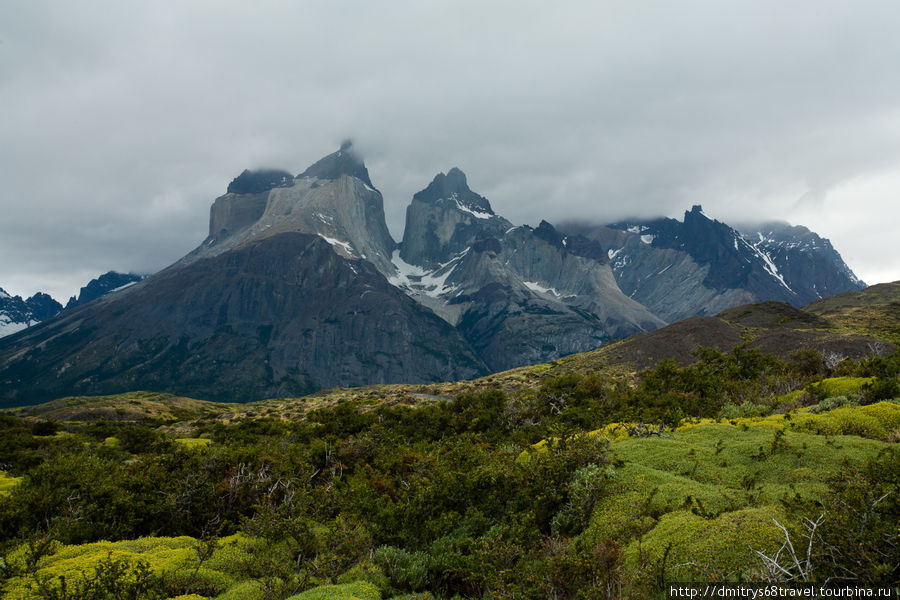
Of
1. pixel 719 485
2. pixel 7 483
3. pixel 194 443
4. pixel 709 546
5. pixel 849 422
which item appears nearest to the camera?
pixel 709 546

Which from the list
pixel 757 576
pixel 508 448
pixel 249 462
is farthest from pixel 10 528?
pixel 757 576

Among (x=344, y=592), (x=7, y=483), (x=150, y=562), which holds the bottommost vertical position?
(x=344, y=592)

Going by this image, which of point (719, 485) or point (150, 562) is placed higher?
point (719, 485)

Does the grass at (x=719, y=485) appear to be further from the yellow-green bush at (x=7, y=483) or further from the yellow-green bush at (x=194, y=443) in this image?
the yellow-green bush at (x=194, y=443)

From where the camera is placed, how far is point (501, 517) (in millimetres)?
11367

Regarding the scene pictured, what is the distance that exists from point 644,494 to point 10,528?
52.7ft

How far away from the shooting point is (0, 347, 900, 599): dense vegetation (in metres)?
7.49

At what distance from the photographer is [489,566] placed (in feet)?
27.5

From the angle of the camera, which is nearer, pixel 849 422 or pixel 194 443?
pixel 849 422

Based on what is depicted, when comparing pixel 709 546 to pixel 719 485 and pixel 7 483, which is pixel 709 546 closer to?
pixel 719 485

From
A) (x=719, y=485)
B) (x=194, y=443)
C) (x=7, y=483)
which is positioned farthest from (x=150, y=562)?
(x=194, y=443)

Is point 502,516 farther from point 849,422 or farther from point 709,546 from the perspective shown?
point 849,422

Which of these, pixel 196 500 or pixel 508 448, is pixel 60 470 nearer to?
pixel 196 500

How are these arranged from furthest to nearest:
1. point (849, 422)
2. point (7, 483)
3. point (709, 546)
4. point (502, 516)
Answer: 1. point (7, 483)
2. point (849, 422)
3. point (502, 516)
4. point (709, 546)
